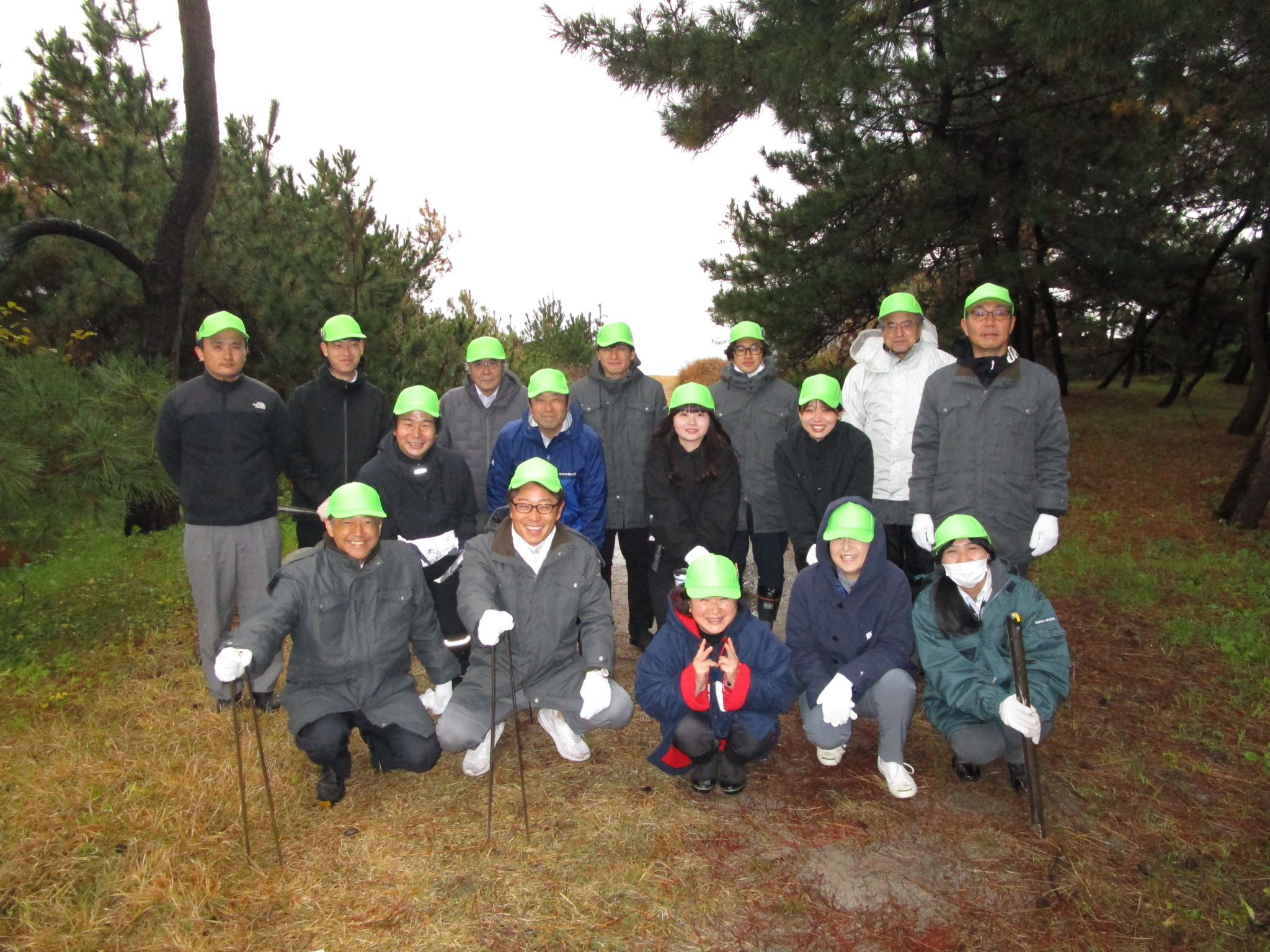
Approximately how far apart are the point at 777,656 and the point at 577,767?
1098 mm

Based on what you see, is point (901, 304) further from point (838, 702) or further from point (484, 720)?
point (484, 720)

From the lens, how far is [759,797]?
3.66 m

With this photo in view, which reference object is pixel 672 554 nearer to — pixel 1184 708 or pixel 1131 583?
pixel 1184 708

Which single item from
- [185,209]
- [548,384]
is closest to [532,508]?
[548,384]

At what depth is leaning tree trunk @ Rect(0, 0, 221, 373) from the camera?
22.9 feet

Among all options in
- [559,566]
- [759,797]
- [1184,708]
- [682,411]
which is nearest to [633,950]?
[759,797]

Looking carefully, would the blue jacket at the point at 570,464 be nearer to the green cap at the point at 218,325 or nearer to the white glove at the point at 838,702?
the green cap at the point at 218,325

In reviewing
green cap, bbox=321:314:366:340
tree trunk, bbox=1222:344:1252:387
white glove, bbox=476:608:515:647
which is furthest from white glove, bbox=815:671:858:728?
tree trunk, bbox=1222:344:1252:387

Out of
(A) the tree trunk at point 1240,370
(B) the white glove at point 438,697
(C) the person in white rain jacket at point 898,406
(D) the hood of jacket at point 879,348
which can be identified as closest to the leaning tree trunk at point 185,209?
(B) the white glove at point 438,697

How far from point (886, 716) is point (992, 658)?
532 millimetres

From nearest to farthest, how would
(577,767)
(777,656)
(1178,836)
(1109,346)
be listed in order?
(1178,836)
(777,656)
(577,767)
(1109,346)

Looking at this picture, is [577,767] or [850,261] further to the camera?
[850,261]

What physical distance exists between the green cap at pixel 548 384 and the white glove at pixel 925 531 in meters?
1.96

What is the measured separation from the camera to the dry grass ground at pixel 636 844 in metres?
2.81
